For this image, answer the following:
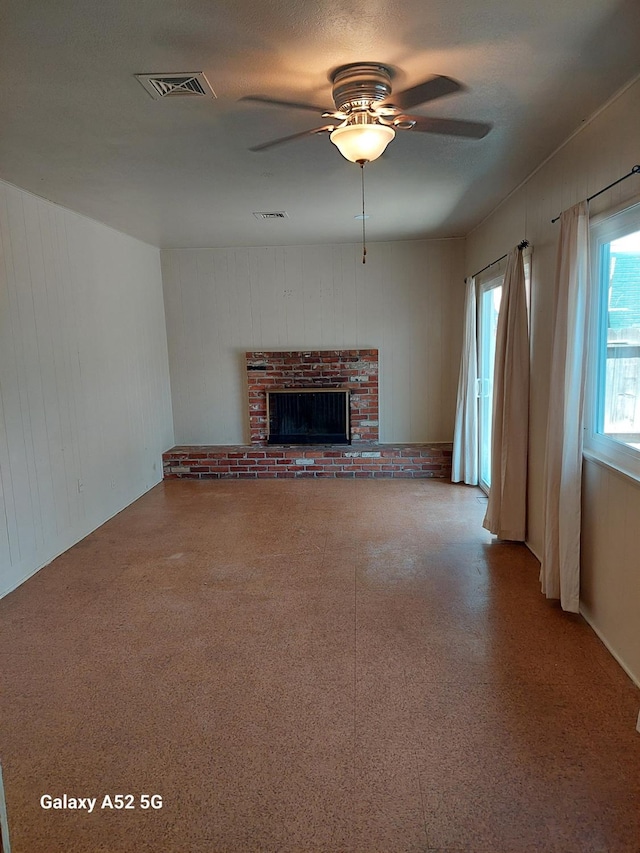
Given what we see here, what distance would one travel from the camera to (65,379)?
160 inches

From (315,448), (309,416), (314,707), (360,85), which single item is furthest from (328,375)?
(314,707)

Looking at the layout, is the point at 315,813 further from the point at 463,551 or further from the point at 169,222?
the point at 169,222

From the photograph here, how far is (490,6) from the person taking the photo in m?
1.70

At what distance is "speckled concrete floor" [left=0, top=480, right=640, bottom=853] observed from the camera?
1.68 metres

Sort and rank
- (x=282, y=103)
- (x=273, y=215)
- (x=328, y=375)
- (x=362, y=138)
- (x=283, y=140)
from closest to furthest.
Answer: (x=362, y=138) → (x=282, y=103) → (x=283, y=140) → (x=273, y=215) → (x=328, y=375)

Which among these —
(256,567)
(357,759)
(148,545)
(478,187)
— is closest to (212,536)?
(148,545)

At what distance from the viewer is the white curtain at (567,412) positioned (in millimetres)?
2609

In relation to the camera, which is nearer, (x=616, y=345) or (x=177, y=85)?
(x=177, y=85)

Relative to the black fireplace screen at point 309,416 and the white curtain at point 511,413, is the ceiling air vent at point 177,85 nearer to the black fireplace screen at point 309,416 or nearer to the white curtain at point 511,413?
the white curtain at point 511,413

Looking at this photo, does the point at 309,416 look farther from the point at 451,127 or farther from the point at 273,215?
the point at 451,127

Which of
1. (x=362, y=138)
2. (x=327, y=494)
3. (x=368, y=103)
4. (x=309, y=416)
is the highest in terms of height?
(x=368, y=103)

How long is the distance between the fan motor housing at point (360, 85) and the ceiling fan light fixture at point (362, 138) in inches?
3.6

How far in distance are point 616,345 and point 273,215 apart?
301 cm

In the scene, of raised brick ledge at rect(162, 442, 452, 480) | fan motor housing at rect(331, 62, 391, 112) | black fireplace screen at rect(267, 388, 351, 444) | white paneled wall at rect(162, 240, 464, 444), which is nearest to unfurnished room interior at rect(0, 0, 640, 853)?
fan motor housing at rect(331, 62, 391, 112)
